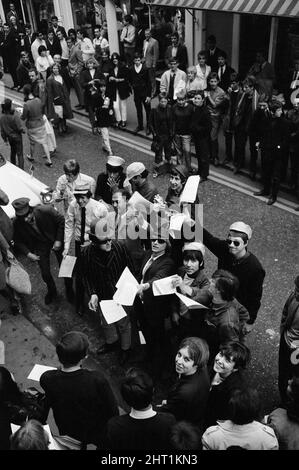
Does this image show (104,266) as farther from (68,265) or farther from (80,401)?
(80,401)

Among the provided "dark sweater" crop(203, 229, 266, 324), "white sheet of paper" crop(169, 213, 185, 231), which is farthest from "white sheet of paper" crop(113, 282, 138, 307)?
"dark sweater" crop(203, 229, 266, 324)

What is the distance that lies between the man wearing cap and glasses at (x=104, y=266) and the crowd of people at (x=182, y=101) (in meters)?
4.03

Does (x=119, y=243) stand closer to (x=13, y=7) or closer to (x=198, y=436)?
(x=198, y=436)

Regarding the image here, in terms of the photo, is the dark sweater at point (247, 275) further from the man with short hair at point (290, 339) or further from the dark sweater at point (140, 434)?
the dark sweater at point (140, 434)

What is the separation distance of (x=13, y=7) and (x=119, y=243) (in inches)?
810

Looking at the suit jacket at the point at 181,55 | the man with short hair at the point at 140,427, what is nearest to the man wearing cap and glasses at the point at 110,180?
the man with short hair at the point at 140,427

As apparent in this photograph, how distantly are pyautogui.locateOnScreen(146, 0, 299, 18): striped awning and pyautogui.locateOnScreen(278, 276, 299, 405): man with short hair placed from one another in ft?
22.9

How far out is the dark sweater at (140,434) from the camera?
10.0 feet

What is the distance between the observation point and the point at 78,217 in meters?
5.96

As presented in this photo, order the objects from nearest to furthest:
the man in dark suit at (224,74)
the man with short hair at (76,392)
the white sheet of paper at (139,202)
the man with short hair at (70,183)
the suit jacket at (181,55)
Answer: the man with short hair at (76,392), the white sheet of paper at (139,202), the man with short hair at (70,183), the man in dark suit at (224,74), the suit jacket at (181,55)

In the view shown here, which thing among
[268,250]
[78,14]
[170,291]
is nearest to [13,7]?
[78,14]

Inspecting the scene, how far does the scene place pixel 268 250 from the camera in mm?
7297

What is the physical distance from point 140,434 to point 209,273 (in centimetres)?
407

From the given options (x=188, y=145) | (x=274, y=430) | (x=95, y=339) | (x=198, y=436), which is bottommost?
(x=95, y=339)
